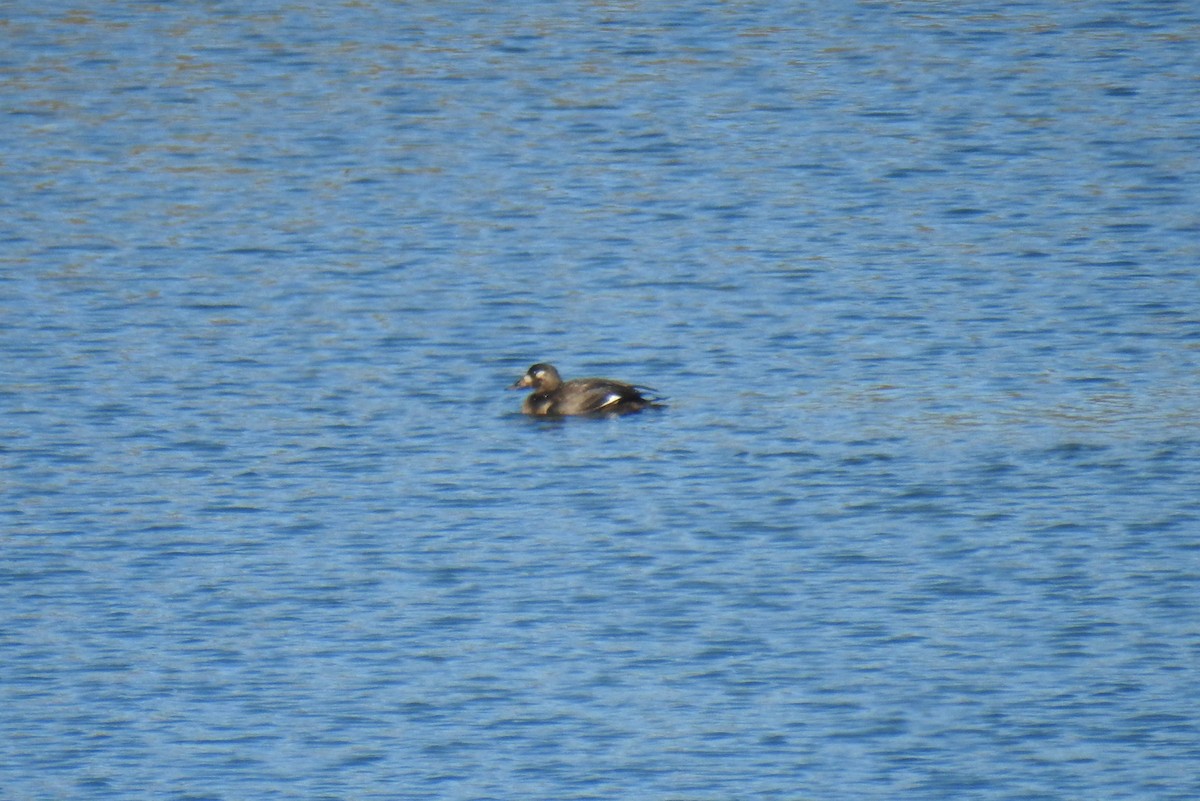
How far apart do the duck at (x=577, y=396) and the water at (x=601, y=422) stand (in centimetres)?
13

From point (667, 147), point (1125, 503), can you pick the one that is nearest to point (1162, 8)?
point (667, 147)

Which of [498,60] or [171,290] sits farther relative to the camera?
[498,60]

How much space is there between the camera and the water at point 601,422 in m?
9.22

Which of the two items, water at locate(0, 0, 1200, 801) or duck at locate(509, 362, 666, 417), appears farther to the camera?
duck at locate(509, 362, 666, 417)

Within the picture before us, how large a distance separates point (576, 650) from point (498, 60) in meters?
12.1

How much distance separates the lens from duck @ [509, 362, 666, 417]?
13523 millimetres

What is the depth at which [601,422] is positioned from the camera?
45.2ft

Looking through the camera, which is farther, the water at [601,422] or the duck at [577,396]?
the duck at [577,396]

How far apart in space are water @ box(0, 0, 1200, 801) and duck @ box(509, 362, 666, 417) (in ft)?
0.42

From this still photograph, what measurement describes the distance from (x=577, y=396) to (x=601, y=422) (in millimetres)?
265

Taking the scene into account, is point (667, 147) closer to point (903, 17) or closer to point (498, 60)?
point (498, 60)

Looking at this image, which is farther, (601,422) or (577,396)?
(601,422)

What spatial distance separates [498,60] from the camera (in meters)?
21.3

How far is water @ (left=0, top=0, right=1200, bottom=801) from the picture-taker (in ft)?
30.2
